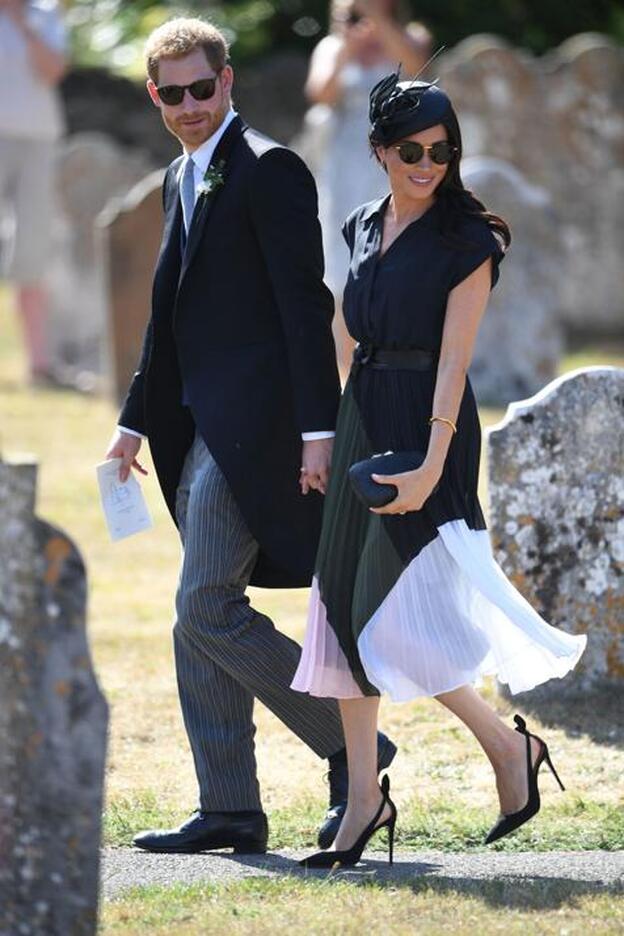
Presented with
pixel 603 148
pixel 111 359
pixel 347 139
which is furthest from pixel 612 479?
pixel 603 148

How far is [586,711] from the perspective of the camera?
6176 millimetres

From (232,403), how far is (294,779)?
129 cm

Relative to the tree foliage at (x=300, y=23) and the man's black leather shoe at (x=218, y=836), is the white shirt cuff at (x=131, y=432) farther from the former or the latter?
the tree foliage at (x=300, y=23)

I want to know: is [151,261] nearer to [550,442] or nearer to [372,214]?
[550,442]

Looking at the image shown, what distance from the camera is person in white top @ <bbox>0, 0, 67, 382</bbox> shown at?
11992 millimetres

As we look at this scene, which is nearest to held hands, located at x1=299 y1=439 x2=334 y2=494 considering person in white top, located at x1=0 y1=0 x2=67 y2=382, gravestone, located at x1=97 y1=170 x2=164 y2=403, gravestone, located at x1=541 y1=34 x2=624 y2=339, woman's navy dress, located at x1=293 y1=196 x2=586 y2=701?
woman's navy dress, located at x1=293 y1=196 x2=586 y2=701

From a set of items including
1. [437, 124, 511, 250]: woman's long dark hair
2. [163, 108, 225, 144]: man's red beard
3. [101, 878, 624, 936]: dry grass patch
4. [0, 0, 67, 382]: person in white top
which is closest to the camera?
[101, 878, 624, 936]: dry grass patch

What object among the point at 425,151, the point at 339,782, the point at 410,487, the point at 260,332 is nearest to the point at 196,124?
the point at 260,332

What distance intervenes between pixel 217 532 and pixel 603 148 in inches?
399

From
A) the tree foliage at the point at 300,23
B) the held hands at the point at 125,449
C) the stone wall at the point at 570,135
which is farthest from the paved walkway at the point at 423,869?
the tree foliage at the point at 300,23

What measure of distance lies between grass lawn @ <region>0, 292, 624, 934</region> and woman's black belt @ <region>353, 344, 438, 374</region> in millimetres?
1115

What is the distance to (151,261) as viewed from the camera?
12.0 meters

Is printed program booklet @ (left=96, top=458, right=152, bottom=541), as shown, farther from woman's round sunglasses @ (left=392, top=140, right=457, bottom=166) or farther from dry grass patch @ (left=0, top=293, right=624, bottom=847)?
woman's round sunglasses @ (left=392, top=140, right=457, bottom=166)

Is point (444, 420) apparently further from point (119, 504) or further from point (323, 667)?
point (119, 504)
